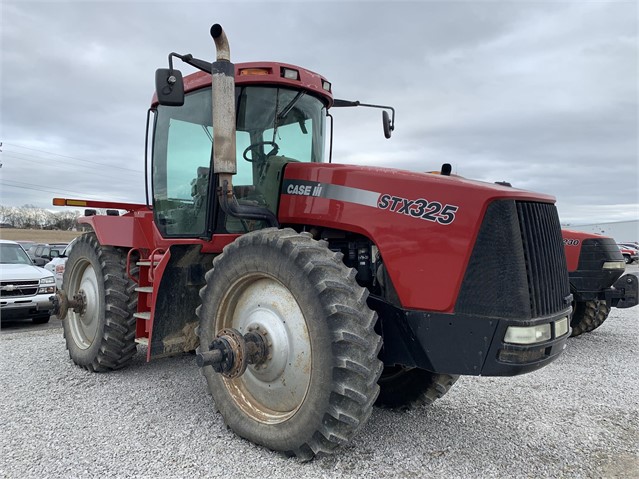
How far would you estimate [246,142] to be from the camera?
13.0 feet

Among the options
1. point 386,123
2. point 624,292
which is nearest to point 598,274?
point 624,292

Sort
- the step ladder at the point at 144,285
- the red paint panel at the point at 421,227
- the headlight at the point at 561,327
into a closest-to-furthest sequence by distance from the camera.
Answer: the red paint panel at the point at 421,227 → the headlight at the point at 561,327 → the step ladder at the point at 144,285

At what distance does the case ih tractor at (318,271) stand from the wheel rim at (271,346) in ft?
0.04

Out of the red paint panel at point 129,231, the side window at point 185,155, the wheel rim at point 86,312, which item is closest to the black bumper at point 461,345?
the side window at point 185,155

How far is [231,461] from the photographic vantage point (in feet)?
10.0

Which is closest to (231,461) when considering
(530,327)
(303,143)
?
(530,327)

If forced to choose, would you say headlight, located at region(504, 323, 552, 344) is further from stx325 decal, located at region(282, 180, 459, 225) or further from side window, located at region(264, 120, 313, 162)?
side window, located at region(264, 120, 313, 162)

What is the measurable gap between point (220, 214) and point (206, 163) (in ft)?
1.57

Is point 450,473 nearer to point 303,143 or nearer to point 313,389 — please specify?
point 313,389

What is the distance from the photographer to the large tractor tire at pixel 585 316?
743cm

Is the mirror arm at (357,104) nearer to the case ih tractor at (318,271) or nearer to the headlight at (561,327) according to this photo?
the case ih tractor at (318,271)

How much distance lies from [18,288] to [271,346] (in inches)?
326

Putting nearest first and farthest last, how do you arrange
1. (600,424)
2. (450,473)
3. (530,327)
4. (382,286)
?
(530,327) < (450,473) < (382,286) < (600,424)

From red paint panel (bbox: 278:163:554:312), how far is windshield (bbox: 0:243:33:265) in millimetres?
9733
